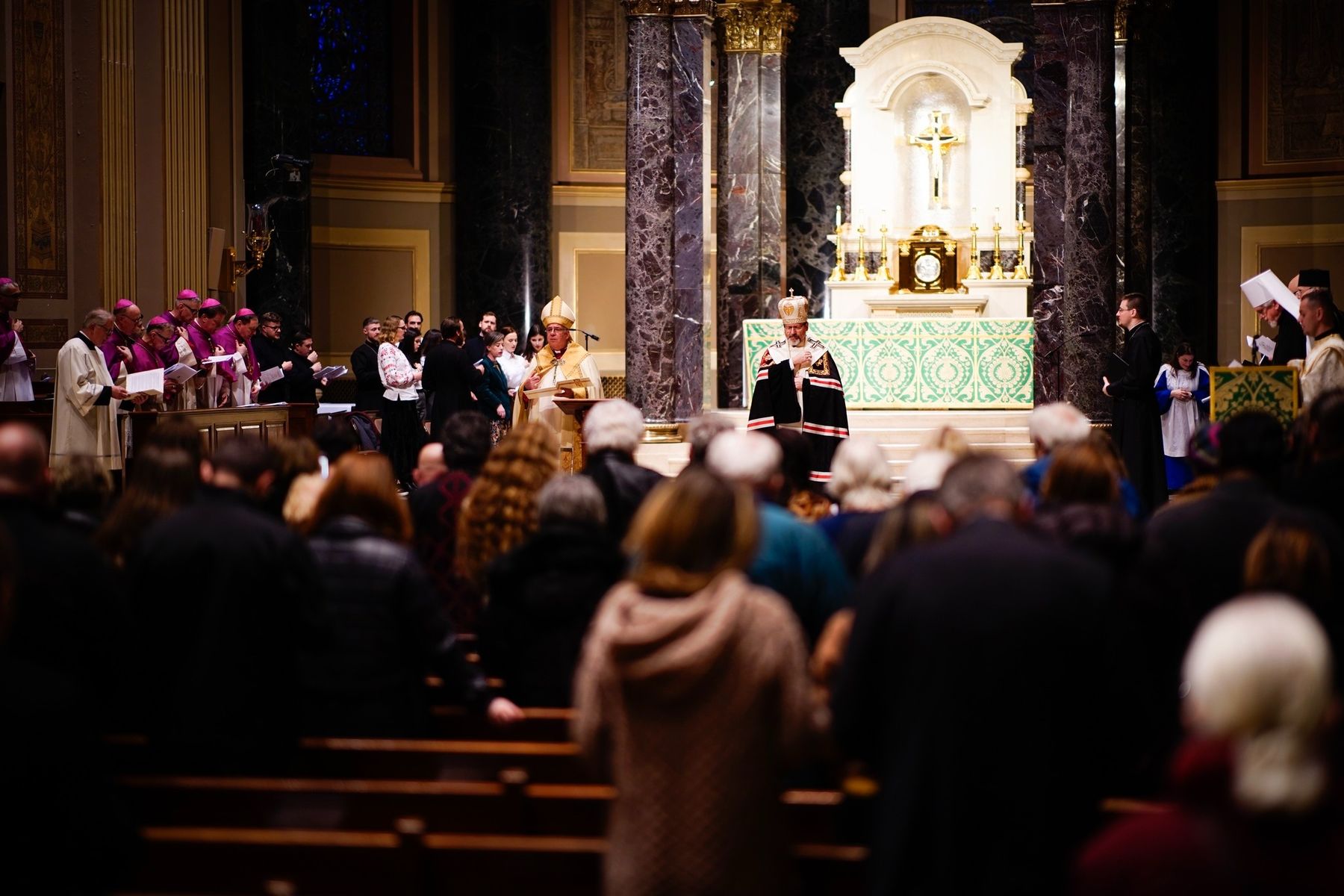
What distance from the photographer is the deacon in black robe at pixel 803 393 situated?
9.81 metres

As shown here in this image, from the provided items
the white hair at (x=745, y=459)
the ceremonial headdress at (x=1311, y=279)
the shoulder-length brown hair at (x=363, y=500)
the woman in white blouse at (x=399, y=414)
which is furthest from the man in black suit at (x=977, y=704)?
the woman in white blouse at (x=399, y=414)

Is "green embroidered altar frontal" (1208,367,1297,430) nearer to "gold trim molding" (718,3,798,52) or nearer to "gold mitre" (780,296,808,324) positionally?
"gold mitre" (780,296,808,324)

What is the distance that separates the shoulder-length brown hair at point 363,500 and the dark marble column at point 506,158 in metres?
14.4

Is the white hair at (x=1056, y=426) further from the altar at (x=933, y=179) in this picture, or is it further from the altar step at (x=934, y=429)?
the altar at (x=933, y=179)

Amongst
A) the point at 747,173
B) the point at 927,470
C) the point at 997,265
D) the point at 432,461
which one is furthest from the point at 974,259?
the point at 927,470

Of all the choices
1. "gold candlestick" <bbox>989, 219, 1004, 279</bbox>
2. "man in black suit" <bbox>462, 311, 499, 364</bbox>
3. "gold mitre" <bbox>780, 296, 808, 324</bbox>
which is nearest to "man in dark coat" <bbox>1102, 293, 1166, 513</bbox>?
"gold mitre" <bbox>780, 296, 808, 324</bbox>

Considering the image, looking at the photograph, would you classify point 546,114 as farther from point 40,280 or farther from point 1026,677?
point 1026,677

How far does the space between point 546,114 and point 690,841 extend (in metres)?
16.7

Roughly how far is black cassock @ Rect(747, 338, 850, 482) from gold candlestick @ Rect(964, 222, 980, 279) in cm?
732

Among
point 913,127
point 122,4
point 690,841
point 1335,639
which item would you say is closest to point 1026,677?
point 690,841

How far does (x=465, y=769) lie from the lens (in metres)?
4.16

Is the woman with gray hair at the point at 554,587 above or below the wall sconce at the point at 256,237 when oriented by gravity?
below

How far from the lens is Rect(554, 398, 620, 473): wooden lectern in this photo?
457 inches

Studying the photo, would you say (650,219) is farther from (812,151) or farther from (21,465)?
(21,465)
